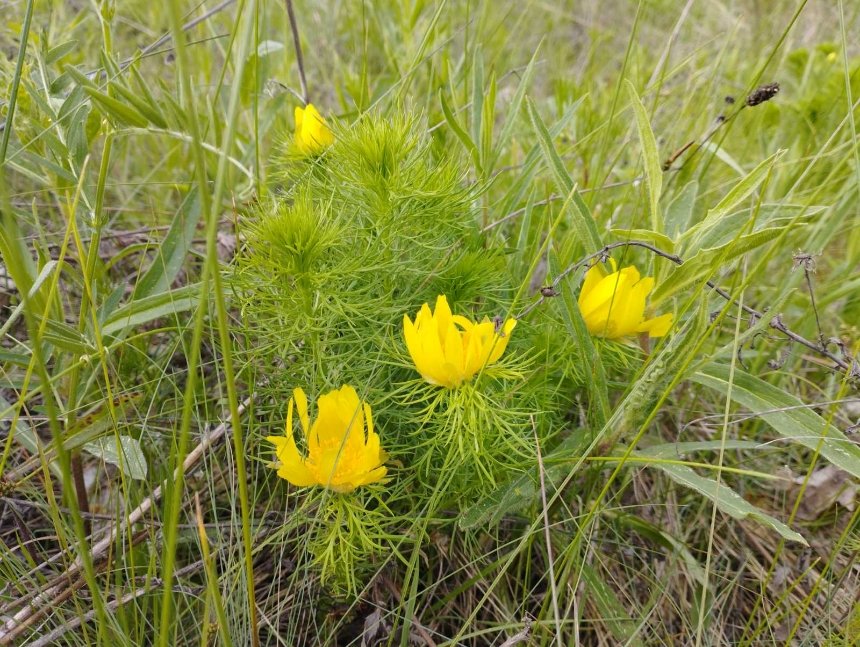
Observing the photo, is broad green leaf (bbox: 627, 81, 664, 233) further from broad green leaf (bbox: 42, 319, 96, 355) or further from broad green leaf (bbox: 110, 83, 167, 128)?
broad green leaf (bbox: 42, 319, 96, 355)

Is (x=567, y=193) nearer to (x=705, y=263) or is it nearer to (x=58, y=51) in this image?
(x=705, y=263)

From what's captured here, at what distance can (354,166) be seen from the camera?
1.11 m

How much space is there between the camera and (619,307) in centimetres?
110

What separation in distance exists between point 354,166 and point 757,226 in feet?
2.35

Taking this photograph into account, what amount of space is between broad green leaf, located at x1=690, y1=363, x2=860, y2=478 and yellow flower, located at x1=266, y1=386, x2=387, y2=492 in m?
0.55

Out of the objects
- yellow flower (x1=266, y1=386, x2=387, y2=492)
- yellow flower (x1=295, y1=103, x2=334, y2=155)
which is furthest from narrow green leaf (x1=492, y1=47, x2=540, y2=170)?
yellow flower (x1=266, y1=386, x2=387, y2=492)

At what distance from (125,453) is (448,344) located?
1.89ft

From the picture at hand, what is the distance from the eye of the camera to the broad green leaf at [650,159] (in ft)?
3.88

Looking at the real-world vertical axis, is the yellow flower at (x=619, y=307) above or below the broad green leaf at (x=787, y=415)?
above

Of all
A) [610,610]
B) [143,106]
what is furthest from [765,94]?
[143,106]

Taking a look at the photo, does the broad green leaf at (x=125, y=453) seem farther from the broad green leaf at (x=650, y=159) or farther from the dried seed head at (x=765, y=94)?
the dried seed head at (x=765, y=94)

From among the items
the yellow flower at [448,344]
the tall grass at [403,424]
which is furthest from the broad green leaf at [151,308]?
the yellow flower at [448,344]

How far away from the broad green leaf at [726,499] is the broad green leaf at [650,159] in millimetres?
403

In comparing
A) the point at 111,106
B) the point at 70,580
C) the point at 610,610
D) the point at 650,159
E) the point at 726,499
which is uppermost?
the point at 111,106
